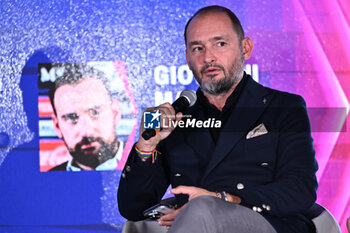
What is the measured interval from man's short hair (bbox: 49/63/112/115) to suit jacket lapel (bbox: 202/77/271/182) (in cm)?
118

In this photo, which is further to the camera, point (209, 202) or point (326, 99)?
point (326, 99)

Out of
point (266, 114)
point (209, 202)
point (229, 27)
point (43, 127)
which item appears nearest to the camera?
point (209, 202)

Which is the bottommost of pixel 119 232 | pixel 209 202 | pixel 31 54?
pixel 119 232

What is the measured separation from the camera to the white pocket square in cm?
171

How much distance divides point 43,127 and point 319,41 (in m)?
1.82

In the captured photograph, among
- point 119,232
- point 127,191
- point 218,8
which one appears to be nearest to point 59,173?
point 119,232

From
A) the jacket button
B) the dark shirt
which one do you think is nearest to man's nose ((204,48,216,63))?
the dark shirt

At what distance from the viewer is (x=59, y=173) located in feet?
8.81

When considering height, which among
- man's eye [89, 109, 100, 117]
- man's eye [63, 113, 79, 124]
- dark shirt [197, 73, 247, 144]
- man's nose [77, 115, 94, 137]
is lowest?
man's nose [77, 115, 94, 137]

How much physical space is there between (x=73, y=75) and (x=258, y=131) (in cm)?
141

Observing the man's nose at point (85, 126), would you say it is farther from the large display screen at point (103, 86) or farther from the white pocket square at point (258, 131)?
the white pocket square at point (258, 131)

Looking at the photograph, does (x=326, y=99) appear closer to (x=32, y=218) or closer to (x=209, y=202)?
(x=209, y=202)

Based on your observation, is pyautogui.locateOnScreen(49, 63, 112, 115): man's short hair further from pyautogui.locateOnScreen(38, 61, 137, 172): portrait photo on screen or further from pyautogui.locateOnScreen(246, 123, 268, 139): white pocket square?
pyautogui.locateOnScreen(246, 123, 268, 139): white pocket square

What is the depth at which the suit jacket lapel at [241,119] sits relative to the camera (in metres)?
1.71
